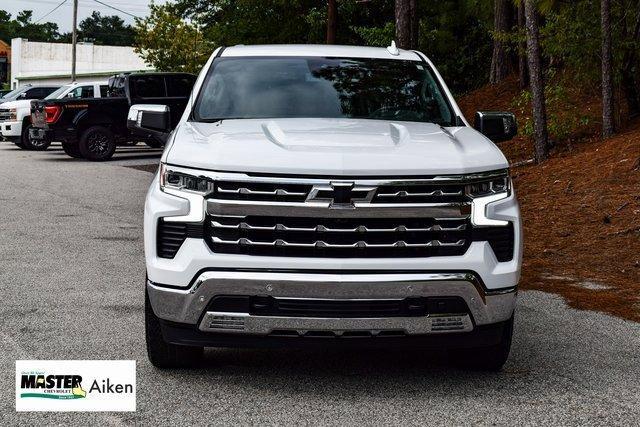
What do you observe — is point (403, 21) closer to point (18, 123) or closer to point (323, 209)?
point (18, 123)

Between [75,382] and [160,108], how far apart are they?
231 cm

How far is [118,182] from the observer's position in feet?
66.2

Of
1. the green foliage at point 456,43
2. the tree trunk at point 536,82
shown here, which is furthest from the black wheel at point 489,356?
the green foliage at point 456,43

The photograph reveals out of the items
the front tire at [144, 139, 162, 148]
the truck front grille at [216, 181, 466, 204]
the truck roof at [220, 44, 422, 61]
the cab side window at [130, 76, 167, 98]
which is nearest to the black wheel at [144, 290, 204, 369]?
the truck front grille at [216, 181, 466, 204]

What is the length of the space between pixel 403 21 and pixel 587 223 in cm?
998

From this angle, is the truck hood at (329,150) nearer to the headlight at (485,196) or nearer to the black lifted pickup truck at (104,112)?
the headlight at (485,196)

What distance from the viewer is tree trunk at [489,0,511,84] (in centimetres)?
2855

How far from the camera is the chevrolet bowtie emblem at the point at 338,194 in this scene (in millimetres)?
5328

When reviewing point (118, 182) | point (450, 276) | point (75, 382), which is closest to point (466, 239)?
point (450, 276)

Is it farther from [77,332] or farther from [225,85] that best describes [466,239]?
[77,332]

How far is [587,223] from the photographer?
12469mm

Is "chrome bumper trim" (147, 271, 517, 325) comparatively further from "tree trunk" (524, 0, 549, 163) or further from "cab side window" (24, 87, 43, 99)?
"cab side window" (24, 87, 43, 99)

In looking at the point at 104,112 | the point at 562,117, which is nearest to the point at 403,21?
the point at 562,117

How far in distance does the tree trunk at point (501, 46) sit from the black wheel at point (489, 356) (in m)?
22.8
